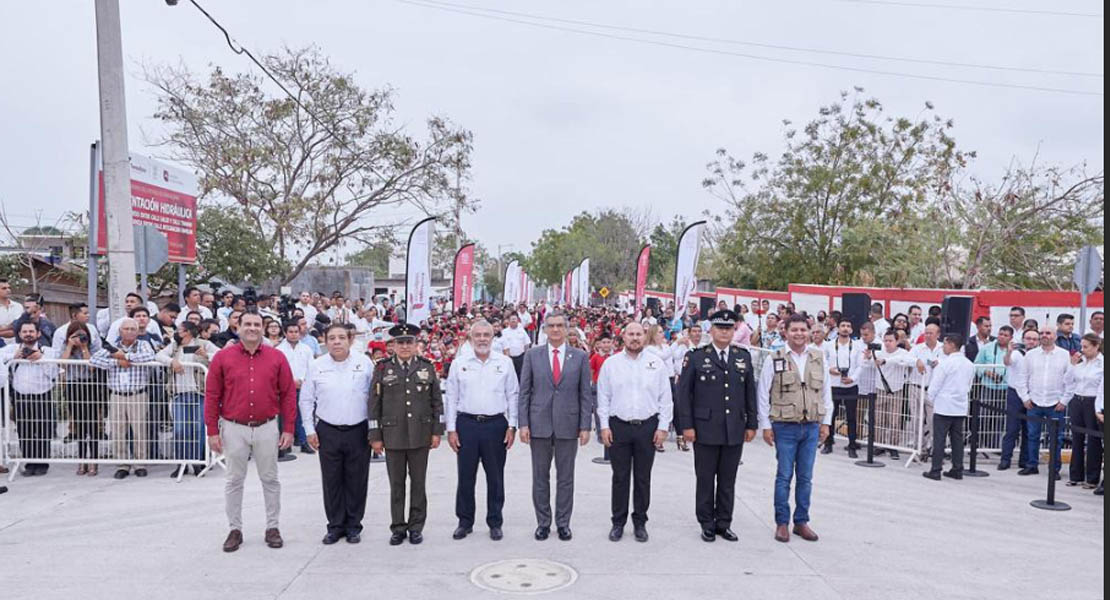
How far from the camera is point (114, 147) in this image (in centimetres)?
966

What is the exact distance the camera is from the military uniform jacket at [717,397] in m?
6.07

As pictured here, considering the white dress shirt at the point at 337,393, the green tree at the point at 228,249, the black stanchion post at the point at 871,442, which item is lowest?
the black stanchion post at the point at 871,442

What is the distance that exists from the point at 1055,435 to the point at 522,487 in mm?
5059

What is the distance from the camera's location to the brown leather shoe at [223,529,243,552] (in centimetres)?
572

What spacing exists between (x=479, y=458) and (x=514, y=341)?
739 centimetres

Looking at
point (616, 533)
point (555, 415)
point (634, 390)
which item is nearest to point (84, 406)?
point (555, 415)

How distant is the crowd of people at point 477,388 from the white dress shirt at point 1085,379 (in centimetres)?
2

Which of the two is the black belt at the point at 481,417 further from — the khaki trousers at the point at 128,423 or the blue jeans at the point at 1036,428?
the blue jeans at the point at 1036,428

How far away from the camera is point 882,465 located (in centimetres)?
914

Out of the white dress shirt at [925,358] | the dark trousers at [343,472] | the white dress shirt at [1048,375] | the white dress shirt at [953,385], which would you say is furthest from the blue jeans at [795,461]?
the white dress shirt at [1048,375]

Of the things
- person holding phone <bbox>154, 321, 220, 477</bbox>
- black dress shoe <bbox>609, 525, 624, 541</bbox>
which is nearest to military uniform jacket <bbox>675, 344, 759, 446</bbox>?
black dress shoe <bbox>609, 525, 624, 541</bbox>

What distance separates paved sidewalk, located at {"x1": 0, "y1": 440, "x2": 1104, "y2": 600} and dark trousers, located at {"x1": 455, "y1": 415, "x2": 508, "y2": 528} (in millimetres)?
253

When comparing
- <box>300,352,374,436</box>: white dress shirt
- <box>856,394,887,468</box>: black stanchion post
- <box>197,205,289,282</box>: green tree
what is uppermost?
<box>197,205,289,282</box>: green tree

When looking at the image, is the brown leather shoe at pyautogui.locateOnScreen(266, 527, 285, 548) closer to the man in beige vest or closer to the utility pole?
the man in beige vest
